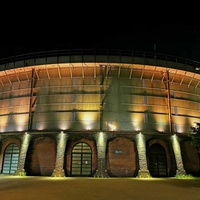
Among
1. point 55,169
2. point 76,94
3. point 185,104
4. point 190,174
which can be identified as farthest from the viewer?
point 185,104

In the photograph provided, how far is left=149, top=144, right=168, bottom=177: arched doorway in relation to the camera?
70.8ft

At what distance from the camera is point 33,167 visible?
21.2 m

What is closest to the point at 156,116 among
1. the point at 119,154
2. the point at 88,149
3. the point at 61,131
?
the point at 119,154

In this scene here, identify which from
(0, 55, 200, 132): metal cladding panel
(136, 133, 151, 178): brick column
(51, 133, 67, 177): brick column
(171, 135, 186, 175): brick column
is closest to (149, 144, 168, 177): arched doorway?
(171, 135, 186, 175): brick column

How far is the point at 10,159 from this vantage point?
22.3m

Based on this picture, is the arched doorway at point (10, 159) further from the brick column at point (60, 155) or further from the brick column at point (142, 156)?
the brick column at point (142, 156)

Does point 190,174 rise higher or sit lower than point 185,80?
lower

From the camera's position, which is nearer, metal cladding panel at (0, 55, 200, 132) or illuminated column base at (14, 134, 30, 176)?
illuminated column base at (14, 134, 30, 176)

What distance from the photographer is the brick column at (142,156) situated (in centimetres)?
2014

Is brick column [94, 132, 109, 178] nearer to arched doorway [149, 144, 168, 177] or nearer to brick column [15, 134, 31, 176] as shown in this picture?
arched doorway [149, 144, 168, 177]

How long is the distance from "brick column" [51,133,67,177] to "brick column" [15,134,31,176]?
2.90m

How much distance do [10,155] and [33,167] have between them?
9.78 feet

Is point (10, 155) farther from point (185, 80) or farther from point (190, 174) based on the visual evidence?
point (185, 80)

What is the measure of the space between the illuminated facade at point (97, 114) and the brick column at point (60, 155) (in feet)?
0.28
